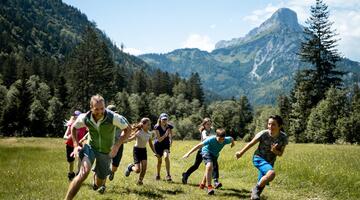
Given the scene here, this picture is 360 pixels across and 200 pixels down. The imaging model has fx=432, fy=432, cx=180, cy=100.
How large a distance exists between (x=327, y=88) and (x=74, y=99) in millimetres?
52832

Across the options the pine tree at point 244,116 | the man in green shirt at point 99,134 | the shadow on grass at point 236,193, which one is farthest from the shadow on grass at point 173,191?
the pine tree at point 244,116

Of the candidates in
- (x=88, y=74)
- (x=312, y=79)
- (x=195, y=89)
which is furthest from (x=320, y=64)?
(x=195, y=89)

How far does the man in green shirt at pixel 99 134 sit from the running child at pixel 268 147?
3.62 m

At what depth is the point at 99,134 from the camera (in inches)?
412

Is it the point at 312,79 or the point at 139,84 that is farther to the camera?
the point at 139,84

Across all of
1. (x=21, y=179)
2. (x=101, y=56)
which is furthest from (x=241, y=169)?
(x=101, y=56)

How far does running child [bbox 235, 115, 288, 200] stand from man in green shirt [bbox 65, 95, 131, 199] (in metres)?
3.62

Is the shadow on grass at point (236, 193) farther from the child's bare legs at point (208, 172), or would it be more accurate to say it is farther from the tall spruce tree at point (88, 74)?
the tall spruce tree at point (88, 74)

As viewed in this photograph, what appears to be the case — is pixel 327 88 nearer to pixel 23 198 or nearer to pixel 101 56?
pixel 101 56

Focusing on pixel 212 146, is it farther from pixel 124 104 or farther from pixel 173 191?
pixel 124 104

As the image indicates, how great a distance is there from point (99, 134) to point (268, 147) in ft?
15.5

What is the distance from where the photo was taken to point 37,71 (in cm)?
→ 13688

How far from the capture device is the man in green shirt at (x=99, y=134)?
993 centimetres

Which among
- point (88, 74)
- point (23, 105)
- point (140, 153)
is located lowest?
point (140, 153)
